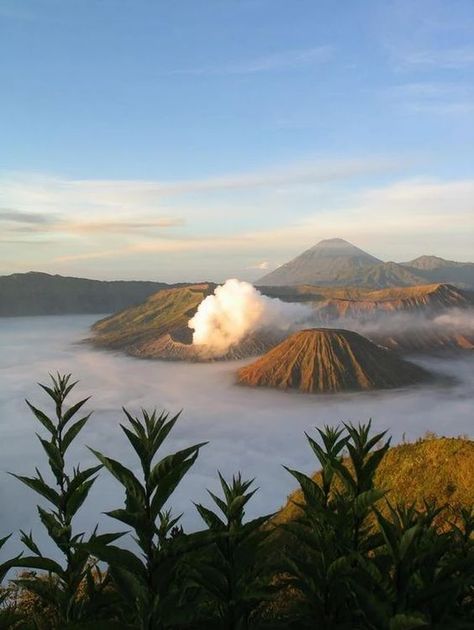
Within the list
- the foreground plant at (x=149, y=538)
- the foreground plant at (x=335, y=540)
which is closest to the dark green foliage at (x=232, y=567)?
the foreground plant at (x=149, y=538)

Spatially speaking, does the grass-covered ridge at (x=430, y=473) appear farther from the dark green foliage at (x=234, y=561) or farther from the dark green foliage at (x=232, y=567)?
the dark green foliage at (x=232, y=567)

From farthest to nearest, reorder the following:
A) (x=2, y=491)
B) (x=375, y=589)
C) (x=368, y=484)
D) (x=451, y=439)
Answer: (x=2, y=491) < (x=451, y=439) < (x=368, y=484) < (x=375, y=589)

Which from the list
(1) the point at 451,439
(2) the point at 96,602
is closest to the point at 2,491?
(1) the point at 451,439

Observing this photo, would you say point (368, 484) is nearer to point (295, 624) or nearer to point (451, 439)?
point (295, 624)

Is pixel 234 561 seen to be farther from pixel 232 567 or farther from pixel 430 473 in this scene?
pixel 430 473

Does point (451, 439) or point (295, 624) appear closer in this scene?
point (295, 624)

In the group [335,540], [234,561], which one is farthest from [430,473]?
[234,561]
